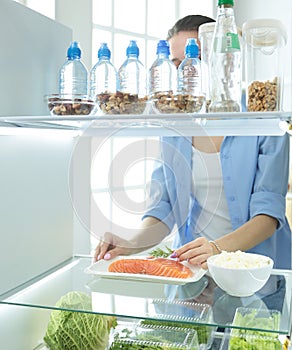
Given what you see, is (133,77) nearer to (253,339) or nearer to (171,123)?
(171,123)

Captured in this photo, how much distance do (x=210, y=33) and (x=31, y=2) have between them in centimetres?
77

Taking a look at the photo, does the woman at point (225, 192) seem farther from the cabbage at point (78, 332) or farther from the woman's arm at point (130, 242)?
the cabbage at point (78, 332)

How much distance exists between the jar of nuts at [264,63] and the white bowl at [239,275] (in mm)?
264

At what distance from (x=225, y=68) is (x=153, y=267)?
386mm

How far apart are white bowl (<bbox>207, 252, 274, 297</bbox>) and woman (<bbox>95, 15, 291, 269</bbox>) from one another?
329 millimetres

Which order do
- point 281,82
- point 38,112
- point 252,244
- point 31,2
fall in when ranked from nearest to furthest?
point 281,82
point 38,112
point 252,244
point 31,2

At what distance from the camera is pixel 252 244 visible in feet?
4.53

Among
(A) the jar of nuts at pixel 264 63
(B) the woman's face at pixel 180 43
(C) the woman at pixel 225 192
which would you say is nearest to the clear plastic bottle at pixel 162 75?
(A) the jar of nuts at pixel 264 63

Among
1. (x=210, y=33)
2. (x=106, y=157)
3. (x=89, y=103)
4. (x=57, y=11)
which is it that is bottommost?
(x=106, y=157)

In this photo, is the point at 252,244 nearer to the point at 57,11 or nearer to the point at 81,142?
the point at 81,142

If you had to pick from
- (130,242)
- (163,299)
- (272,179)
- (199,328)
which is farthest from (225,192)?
(163,299)

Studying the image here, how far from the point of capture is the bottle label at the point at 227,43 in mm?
909

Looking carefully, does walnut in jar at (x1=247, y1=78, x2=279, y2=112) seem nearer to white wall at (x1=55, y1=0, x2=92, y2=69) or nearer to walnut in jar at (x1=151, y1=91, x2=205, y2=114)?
walnut in jar at (x1=151, y1=91, x2=205, y2=114)

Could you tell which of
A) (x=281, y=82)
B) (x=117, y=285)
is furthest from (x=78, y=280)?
(x=281, y=82)
